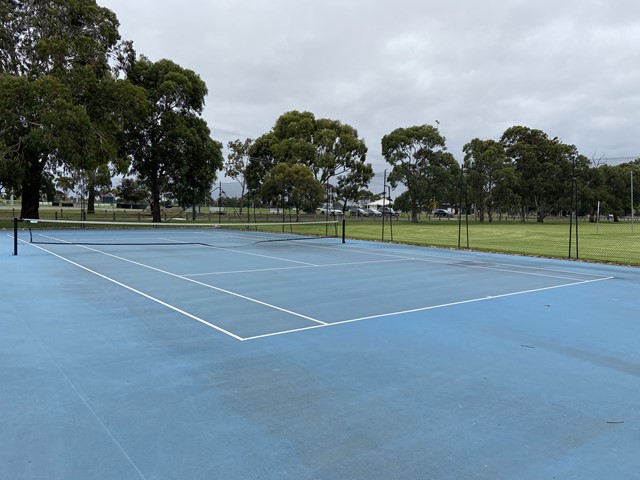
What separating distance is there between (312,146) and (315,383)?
159 feet

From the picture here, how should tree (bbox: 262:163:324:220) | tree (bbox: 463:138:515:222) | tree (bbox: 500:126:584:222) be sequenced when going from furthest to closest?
tree (bbox: 500:126:584:222)
tree (bbox: 463:138:515:222)
tree (bbox: 262:163:324:220)

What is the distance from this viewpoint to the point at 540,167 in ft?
213

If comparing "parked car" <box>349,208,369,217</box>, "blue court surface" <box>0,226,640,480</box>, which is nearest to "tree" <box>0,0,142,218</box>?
"blue court surface" <box>0,226,640,480</box>

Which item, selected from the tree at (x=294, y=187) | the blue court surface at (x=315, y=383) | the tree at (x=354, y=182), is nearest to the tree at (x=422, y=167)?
the tree at (x=354, y=182)

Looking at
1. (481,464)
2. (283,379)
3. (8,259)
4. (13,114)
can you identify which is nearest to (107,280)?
(8,259)

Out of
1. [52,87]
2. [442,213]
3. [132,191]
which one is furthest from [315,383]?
[442,213]

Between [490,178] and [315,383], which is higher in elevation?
[490,178]

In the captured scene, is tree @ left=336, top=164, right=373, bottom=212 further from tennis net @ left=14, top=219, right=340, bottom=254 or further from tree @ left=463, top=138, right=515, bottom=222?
tennis net @ left=14, top=219, right=340, bottom=254

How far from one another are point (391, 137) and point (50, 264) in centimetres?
4957

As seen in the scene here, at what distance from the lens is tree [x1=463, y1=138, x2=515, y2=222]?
59.5 meters

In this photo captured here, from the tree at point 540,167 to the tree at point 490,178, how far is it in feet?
9.41

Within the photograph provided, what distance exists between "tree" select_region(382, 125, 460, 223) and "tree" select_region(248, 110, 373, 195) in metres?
3.85

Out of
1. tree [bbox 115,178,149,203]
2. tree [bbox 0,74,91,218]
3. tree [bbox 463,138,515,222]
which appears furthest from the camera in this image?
tree [bbox 115,178,149,203]

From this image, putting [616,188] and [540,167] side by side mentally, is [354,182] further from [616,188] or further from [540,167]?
[616,188]
